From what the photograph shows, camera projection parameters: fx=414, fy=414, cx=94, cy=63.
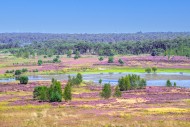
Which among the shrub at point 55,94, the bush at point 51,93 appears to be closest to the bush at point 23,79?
the bush at point 51,93

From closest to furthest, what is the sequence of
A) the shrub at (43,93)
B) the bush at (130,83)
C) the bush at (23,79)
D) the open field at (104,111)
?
the open field at (104,111) < the shrub at (43,93) < the bush at (130,83) < the bush at (23,79)

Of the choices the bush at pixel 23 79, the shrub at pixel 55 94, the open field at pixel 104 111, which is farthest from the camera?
the bush at pixel 23 79

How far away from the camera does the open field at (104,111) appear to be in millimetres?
46844

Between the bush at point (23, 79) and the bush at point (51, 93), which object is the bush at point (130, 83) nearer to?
the bush at point (51, 93)

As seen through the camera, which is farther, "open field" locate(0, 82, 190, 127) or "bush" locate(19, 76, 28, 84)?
"bush" locate(19, 76, 28, 84)

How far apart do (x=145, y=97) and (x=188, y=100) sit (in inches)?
333

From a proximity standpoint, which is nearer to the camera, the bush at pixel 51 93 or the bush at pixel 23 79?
the bush at pixel 51 93

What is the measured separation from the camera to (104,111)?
56.5 metres

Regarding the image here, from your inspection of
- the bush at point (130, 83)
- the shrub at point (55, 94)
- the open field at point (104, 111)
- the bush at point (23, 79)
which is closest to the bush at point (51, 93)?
the shrub at point (55, 94)

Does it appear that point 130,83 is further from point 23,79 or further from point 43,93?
point 23,79

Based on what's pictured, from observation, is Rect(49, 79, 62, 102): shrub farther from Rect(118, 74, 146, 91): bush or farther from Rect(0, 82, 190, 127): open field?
Rect(118, 74, 146, 91): bush

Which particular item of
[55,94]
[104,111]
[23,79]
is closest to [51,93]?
[55,94]

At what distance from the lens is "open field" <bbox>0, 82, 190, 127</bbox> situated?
46844mm

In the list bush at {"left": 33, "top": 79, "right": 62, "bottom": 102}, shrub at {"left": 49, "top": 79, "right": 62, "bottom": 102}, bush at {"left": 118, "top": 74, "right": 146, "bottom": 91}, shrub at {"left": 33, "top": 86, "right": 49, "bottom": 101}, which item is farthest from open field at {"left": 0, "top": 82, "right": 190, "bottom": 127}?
bush at {"left": 118, "top": 74, "right": 146, "bottom": 91}
